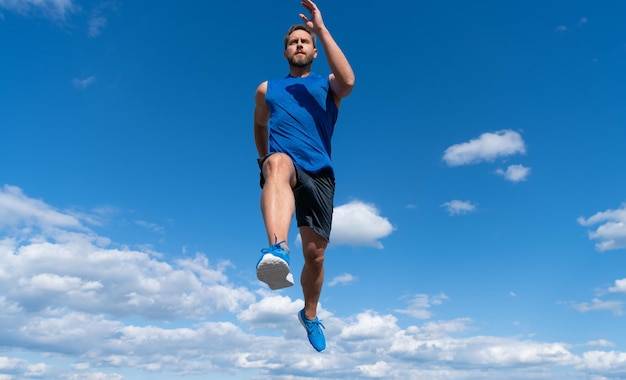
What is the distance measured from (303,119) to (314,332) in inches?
90.6

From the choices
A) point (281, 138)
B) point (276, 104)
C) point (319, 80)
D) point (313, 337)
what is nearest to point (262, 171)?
→ point (281, 138)

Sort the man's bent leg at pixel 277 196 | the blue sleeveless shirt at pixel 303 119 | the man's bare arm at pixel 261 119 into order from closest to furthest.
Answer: the man's bent leg at pixel 277 196
the blue sleeveless shirt at pixel 303 119
the man's bare arm at pixel 261 119

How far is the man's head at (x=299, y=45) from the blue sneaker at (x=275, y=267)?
7.89ft

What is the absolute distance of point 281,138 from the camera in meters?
5.40

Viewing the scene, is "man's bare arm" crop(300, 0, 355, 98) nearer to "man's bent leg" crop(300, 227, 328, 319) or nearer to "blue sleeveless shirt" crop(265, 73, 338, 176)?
"blue sleeveless shirt" crop(265, 73, 338, 176)

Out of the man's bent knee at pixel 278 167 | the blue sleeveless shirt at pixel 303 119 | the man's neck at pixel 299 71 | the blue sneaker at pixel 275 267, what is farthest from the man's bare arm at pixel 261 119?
the blue sneaker at pixel 275 267

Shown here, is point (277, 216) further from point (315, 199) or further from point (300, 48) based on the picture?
point (300, 48)

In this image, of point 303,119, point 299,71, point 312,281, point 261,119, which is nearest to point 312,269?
point 312,281

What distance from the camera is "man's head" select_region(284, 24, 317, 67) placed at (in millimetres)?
5957

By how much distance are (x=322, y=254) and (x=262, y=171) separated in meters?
1.16

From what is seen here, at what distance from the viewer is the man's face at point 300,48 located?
595cm

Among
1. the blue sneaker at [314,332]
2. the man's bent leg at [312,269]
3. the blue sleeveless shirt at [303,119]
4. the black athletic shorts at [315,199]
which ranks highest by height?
the blue sleeveless shirt at [303,119]

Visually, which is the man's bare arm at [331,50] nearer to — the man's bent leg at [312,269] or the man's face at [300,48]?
the man's face at [300,48]

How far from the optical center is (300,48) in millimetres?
5957
